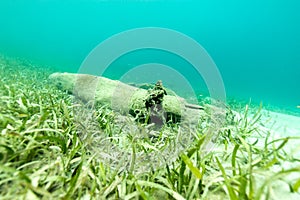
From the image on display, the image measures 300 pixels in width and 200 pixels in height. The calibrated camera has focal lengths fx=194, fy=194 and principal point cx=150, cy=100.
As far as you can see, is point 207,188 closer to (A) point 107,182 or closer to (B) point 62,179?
(A) point 107,182

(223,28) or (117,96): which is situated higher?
(223,28)

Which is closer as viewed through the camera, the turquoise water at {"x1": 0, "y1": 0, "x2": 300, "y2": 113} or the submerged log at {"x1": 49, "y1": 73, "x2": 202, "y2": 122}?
the submerged log at {"x1": 49, "y1": 73, "x2": 202, "y2": 122}

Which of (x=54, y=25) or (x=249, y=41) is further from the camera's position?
(x=54, y=25)

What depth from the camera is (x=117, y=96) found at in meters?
4.30

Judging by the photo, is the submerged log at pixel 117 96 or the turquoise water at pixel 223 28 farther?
A: the turquoise water at pixel 223 28

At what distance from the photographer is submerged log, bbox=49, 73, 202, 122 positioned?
3.33m

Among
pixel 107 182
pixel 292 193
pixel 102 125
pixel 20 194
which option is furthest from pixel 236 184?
pixel 102 125

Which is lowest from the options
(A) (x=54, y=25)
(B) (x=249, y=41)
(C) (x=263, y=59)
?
(C) (x=263, y=59)

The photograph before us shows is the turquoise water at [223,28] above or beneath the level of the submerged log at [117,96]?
above

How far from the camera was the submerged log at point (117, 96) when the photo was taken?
131 inches

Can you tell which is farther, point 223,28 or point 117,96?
point 223,28

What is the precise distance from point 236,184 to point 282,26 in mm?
105337

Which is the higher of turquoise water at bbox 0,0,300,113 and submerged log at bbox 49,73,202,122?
turquoise water at bbox 0,0,300,113

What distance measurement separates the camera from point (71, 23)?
476ft
